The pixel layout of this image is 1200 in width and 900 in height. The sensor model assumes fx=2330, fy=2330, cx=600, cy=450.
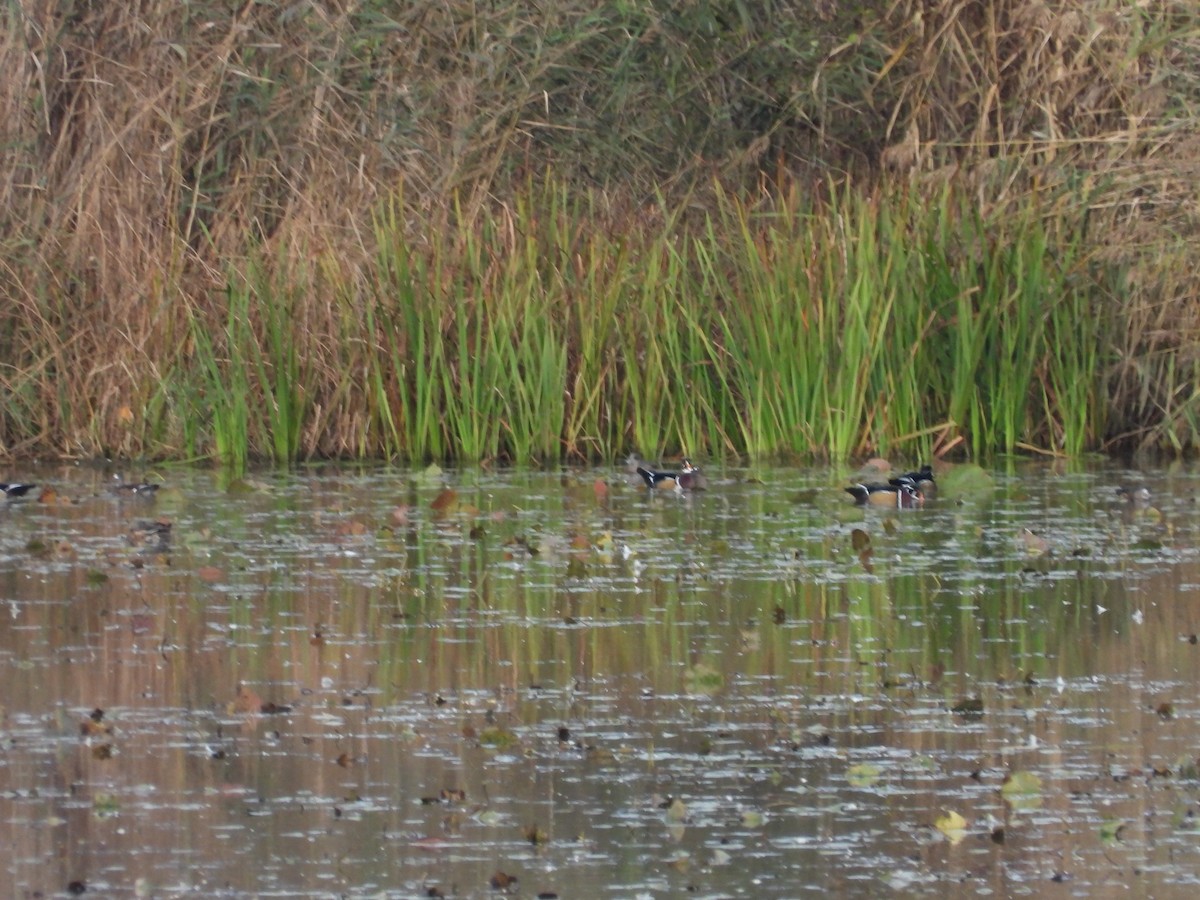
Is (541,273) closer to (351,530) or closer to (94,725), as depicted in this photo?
(351,530)

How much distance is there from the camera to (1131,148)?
12.1 meters

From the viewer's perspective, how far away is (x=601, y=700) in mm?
5445

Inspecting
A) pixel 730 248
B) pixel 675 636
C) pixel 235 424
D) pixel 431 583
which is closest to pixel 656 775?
pixel 675 636

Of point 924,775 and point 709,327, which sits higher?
point 709,327

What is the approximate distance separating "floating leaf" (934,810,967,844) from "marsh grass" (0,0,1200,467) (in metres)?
6.54

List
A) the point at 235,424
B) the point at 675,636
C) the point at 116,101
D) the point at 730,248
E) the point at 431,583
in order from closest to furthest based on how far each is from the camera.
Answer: the point at 675,636
the point at 431,583
the point at 235,424
the point at 730,248
the point at 116,101

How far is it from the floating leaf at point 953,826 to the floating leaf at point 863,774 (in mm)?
320

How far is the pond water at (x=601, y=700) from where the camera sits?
13.5ft

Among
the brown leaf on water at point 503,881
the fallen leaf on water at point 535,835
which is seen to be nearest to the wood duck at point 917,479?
the fallen leaf on water at point 535,835

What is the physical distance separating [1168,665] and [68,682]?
272 cm

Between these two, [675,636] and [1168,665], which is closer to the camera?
[1168,665]

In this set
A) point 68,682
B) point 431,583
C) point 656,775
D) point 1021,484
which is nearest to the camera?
point 656,775

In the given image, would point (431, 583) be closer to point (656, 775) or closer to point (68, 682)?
point (68, 682)

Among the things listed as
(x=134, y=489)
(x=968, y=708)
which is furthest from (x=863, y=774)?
(x=134, y=489)
